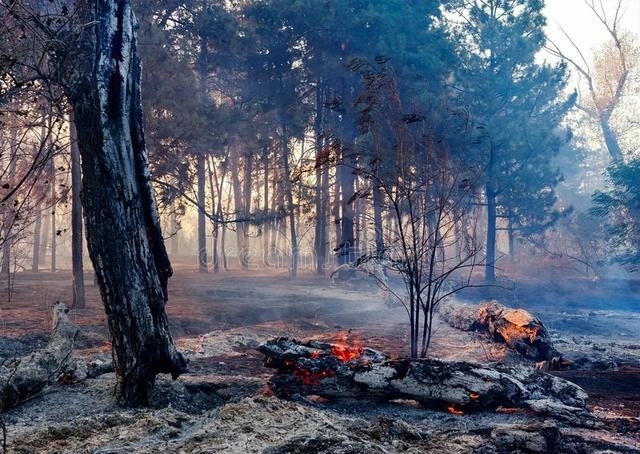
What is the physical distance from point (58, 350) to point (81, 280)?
7773mm

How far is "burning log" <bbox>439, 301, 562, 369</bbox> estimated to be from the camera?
8.50 meters

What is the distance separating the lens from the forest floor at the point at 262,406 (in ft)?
12.5

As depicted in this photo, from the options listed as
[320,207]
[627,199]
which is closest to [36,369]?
[627,199]

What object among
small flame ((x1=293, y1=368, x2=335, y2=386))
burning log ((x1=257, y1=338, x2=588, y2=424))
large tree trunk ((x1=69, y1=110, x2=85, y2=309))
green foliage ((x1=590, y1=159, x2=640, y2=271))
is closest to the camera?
burning log ((x1=257, y1=338, x2=588, y2=424))

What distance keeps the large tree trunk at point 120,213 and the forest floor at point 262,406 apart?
1.60 ft

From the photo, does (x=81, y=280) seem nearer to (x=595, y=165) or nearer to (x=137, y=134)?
(x=137, y=134)

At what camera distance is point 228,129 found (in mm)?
21109

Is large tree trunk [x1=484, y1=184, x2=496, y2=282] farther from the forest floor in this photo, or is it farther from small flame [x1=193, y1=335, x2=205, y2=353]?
small flame [x1=193, y1=335, x2=205, y2=353]

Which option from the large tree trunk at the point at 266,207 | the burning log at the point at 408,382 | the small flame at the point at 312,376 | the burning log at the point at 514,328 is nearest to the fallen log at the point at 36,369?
the burning log at the point at 408,382

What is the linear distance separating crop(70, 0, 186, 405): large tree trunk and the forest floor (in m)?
0.49

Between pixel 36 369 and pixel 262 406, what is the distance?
7.74ft

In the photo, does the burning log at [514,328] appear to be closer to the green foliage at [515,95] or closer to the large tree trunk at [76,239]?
the large tree trunk at [76,239]

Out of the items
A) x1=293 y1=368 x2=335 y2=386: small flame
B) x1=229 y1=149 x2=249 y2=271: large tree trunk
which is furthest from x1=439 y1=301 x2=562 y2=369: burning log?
x1=229 y1=149 x2=249 y2=271: large tree trunk

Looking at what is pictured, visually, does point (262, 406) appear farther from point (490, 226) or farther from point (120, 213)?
point (490, 226)
